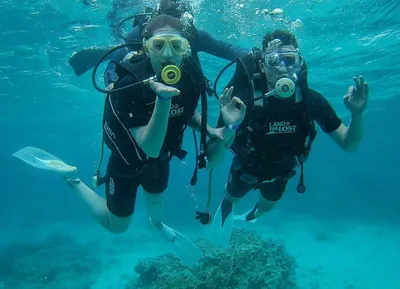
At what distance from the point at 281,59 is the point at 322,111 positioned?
1305 mm

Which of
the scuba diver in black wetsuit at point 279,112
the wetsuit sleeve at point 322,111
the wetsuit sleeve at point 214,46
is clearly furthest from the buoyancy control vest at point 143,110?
the wetsuit sleeve at point 214,46

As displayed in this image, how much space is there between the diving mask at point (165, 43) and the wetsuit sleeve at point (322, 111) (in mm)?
2391

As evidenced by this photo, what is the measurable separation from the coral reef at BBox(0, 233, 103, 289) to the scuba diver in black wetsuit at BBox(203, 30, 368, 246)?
14.4 metres

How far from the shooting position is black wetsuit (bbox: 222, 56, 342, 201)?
198 inches

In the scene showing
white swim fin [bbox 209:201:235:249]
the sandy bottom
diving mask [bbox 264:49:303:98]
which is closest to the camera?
diving mask [bbox 264:49:303:98]

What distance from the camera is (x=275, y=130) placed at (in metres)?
5.12

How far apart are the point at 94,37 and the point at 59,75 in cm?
732

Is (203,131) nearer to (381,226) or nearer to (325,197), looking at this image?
(381,226)

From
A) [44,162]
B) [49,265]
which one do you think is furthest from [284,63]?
[49,265]

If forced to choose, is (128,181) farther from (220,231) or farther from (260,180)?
(220,231)

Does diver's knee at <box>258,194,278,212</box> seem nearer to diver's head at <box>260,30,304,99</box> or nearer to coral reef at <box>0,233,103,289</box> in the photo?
diver's head at <box>260,30,304,99</box>

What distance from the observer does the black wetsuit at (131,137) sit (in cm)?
423

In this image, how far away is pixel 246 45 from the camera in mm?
15289

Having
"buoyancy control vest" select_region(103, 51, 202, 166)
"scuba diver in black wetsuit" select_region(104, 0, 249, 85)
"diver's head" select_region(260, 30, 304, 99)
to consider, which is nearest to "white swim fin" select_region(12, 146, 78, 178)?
"buoyancy control vest" select_region(103, 51, 202, 166)
